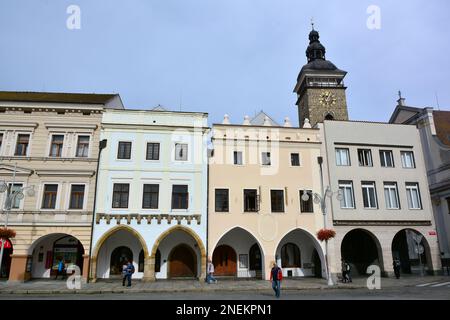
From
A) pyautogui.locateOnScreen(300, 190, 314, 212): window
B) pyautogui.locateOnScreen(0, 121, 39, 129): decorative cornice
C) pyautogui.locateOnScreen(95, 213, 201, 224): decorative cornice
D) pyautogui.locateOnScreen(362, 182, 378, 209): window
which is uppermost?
pyautogui.locateOnScreen(0, 121, 39, 129): decorative cornice

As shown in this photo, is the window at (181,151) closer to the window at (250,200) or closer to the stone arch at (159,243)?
the stone arch at (159,243)

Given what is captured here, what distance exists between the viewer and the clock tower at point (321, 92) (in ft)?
124

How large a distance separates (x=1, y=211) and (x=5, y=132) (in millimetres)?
5960

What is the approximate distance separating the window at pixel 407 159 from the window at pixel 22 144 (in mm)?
30195

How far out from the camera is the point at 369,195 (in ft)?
90.0

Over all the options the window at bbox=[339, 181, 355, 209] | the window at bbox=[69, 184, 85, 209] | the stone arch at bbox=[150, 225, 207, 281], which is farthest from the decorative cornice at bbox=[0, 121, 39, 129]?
the window at bbox=[339, 181, 355, 209]

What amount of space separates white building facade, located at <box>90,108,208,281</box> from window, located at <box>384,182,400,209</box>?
15.0 metres

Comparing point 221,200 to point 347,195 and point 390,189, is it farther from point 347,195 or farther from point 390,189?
point 390,189

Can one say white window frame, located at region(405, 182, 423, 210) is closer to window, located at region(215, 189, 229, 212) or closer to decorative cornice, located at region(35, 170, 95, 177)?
window, located at region(215, 189, 229, 212)

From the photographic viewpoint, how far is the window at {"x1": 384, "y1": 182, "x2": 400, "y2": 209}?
27.5m

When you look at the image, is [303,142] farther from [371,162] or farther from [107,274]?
[107,274]

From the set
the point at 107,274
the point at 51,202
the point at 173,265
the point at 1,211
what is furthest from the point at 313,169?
the point at 1,211

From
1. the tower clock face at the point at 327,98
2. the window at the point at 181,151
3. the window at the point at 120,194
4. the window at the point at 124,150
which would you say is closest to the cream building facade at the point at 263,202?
the window at the point at 181,151
